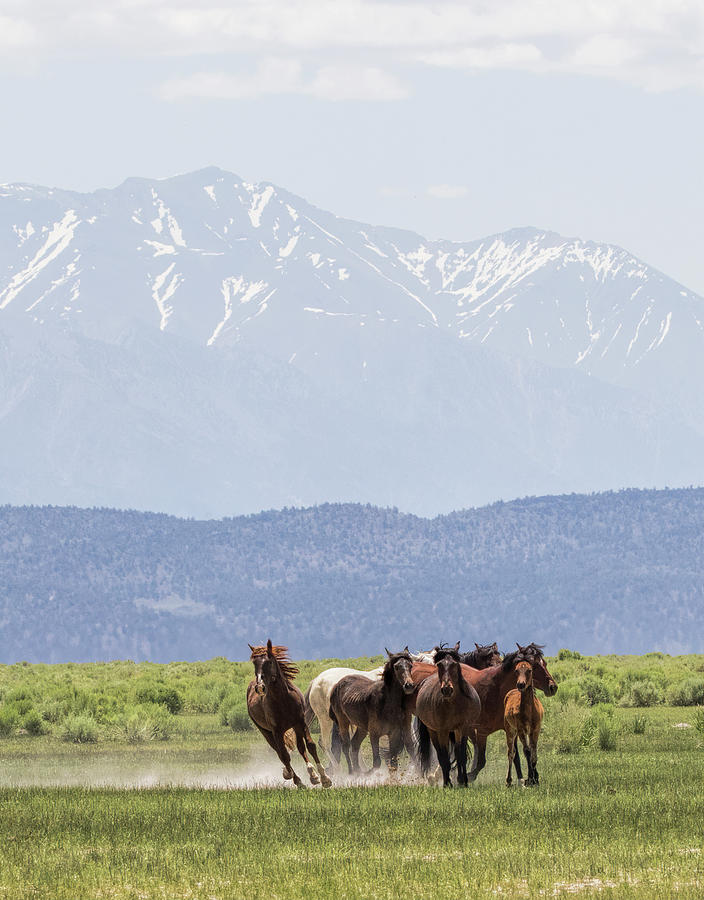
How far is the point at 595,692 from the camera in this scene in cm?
5459

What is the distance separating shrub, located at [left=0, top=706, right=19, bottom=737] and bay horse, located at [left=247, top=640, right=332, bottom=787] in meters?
22.0

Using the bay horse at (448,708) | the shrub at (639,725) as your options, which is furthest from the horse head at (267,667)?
the shrub at (639,725)

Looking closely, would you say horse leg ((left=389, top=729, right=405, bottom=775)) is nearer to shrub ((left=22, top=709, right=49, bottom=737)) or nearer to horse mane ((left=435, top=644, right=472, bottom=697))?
horse mane ((left=435, top=644, right=472, bottom=697))

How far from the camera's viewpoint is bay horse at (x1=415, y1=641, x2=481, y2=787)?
2481 centimetres

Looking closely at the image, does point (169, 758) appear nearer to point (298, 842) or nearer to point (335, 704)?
point (335, 704)

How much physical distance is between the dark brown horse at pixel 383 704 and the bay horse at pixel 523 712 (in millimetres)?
1483

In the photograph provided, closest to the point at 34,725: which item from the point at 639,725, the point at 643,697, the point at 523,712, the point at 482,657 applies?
the point at 639,725

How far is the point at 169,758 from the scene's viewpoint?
37.1 m

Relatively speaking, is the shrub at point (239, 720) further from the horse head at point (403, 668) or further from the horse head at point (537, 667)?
the horse head at point (537, 667)

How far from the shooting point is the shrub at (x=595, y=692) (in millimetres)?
54125

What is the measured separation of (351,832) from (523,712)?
494 cm

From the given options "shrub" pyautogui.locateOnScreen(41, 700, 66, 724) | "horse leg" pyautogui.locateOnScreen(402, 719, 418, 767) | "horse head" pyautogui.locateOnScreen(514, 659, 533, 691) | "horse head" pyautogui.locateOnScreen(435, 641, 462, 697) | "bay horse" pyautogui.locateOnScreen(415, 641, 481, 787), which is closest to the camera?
"horse head" pyautogui.locateOnScreen(435, 641, 462, 697)

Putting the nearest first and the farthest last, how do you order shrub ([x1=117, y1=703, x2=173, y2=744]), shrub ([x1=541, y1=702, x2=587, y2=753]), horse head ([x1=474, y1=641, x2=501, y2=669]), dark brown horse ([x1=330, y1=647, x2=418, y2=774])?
dark brown horse ([x1=330, y1=647, x2=418, y2=774]) → horse head ([x1=474, y1=641, x2=501, y2=669]) → shrub ([x1=541, y1=702, x2=587, y2=753]) → shrub ([x1=117, y1=703, x2=173, y2=744])

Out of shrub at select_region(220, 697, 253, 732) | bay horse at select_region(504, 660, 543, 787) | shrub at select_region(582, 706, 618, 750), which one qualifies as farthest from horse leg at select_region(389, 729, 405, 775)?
shrub at select_region(220, 697, 253, 732)
